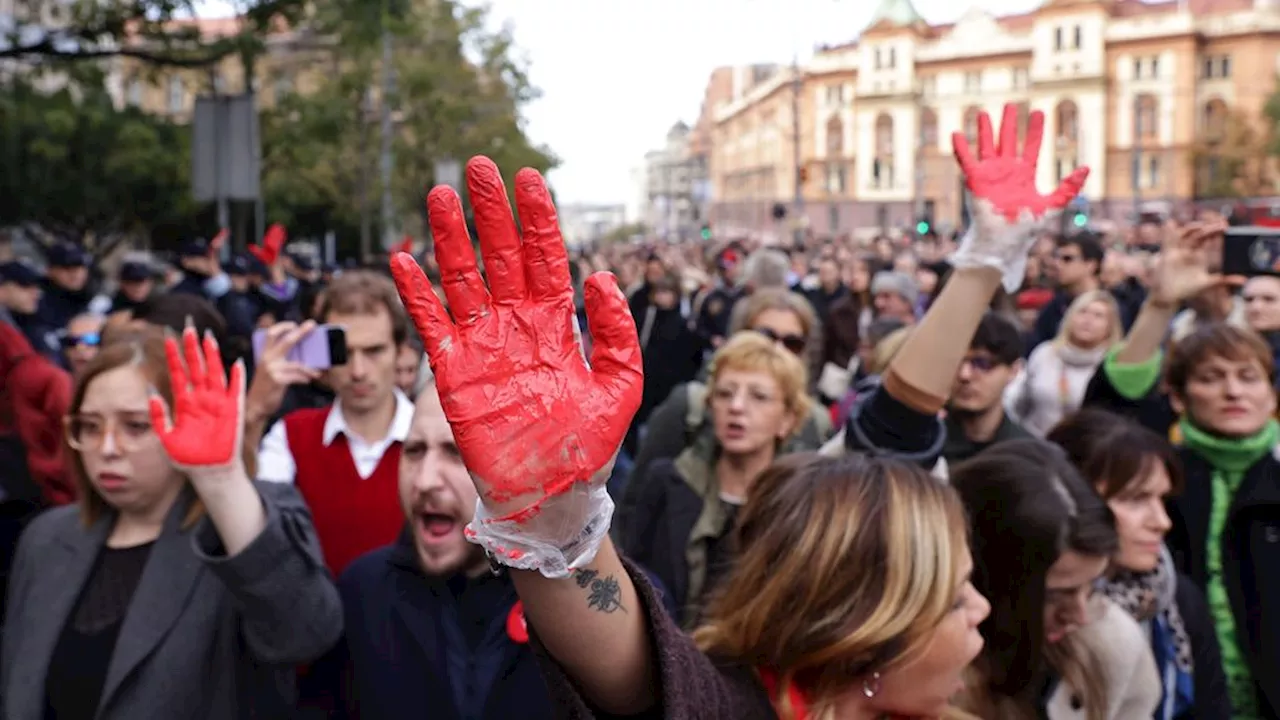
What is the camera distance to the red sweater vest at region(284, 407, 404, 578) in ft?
12.8

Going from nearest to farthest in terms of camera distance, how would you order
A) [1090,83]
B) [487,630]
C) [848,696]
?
[848,696], [487,630], [1090,83]

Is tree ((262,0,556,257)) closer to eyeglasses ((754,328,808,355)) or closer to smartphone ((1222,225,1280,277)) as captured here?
eyeglasses ((754,328,808,355))

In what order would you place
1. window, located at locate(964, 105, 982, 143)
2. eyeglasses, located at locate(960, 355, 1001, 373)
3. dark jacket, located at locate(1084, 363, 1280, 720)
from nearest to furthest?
window, located at locate(964, 105, 982, 143)
dark jacket, located at locate(1084, 363, 1280, 720)
eyeglasses, located at locate(960, 355, 1001, 373)

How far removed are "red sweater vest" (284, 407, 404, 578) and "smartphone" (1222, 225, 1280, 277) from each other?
2394 millimetres

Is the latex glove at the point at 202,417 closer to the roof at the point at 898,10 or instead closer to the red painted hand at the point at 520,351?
the red painted hand at the point at 520,351

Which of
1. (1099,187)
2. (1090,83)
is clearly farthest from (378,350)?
(1099,187)

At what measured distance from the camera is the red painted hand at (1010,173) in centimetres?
306

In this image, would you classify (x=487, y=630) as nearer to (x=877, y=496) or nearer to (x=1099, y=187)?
(x=877, y=496)

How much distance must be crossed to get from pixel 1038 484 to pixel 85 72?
10.4 meters

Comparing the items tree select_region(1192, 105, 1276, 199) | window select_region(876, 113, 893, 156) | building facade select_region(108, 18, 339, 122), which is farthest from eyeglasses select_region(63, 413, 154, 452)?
tree select_region(1192, 105, 1276, 199)

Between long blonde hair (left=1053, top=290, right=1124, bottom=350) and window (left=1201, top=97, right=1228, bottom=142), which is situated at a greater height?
window (left=1201, top=97, right=1228, bottom=142)

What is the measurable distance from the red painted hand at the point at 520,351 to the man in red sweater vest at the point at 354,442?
2385 millimetres

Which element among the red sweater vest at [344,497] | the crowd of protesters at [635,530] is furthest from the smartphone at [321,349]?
the red sweater vest at [344,497]

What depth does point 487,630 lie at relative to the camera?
2.77 metres
